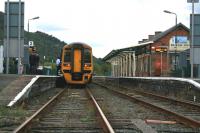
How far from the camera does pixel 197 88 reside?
72.9 feet

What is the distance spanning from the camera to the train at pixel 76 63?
40031 mm

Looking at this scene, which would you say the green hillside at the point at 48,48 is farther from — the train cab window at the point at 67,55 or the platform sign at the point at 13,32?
the platform sign at the point at 13,32

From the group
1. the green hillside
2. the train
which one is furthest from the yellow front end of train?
the green hillside

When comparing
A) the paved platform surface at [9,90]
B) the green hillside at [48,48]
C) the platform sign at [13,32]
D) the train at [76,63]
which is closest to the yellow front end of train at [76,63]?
the train at [76,63]

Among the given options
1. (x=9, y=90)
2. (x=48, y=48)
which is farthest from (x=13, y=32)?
(x=48, y=48)

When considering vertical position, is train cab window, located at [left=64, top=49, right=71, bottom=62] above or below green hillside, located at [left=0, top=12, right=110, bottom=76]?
below

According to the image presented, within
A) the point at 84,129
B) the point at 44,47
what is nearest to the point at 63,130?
the point at 84,129

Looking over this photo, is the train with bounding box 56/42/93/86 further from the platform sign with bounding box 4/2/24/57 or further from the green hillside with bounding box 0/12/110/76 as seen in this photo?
the green hillside with bounding box 0/12/110/76

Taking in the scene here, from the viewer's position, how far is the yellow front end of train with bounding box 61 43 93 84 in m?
40.0

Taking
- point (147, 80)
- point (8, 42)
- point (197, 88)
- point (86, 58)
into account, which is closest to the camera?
point (197, 88)

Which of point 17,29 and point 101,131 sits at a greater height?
point 17,29

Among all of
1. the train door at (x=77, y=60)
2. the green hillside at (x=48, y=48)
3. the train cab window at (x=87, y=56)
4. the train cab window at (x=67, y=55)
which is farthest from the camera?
the green hillside at (x=48, y=48)

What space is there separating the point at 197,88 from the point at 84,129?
37.7 feet

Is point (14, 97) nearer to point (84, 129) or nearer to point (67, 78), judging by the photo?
point (84, 129)
